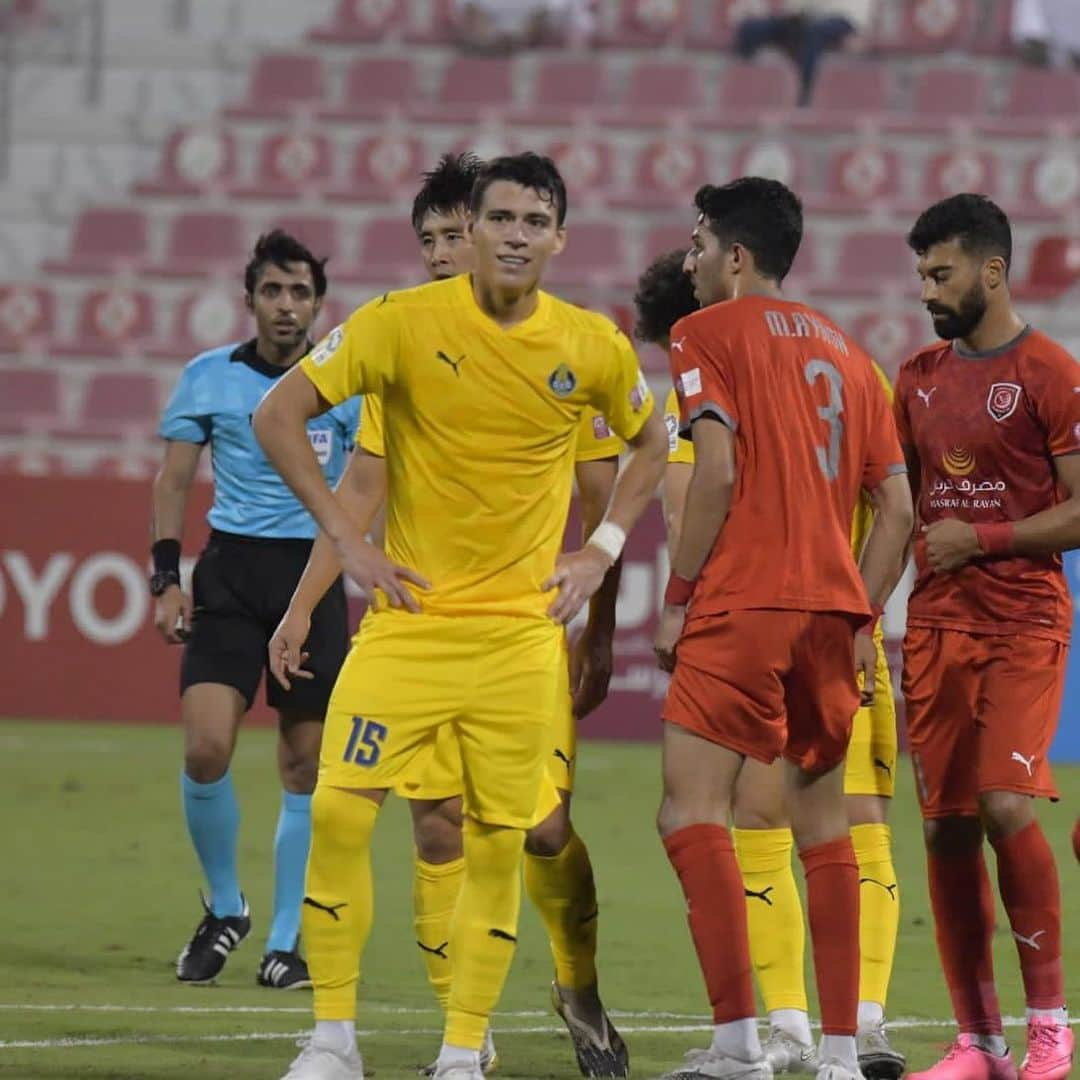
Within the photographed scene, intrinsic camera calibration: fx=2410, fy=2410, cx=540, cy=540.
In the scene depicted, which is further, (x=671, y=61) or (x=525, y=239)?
(x=671, y=61)

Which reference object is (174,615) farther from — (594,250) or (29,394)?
(594,250)

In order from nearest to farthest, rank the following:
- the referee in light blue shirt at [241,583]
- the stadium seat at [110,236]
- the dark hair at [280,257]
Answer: the referee in light blue shirt at [241,583] < the dark hair at [280,257] < the stadium seat at [110,236]

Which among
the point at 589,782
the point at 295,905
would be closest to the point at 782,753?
the point at 295,905

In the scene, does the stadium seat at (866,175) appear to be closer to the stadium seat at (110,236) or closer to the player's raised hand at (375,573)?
the stadium seat at (110,236)

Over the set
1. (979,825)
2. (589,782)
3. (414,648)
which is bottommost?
(589,782)

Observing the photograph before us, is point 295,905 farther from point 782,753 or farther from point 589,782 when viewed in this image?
point 589,782

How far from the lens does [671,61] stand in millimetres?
20969

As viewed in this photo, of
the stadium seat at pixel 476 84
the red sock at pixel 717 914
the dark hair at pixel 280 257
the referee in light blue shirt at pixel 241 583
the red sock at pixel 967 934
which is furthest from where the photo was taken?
the stadium seat at pixel 476 84

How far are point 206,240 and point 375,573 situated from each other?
50.1 feet

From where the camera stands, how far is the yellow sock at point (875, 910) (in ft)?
20.4

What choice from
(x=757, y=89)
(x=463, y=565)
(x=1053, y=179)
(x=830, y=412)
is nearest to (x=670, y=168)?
(x=757, y=89)

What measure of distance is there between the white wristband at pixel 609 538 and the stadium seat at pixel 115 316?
46.9ft

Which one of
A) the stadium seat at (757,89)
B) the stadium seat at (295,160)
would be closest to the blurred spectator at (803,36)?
the stadium seat at (757,89)

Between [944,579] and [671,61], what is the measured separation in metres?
15.5
